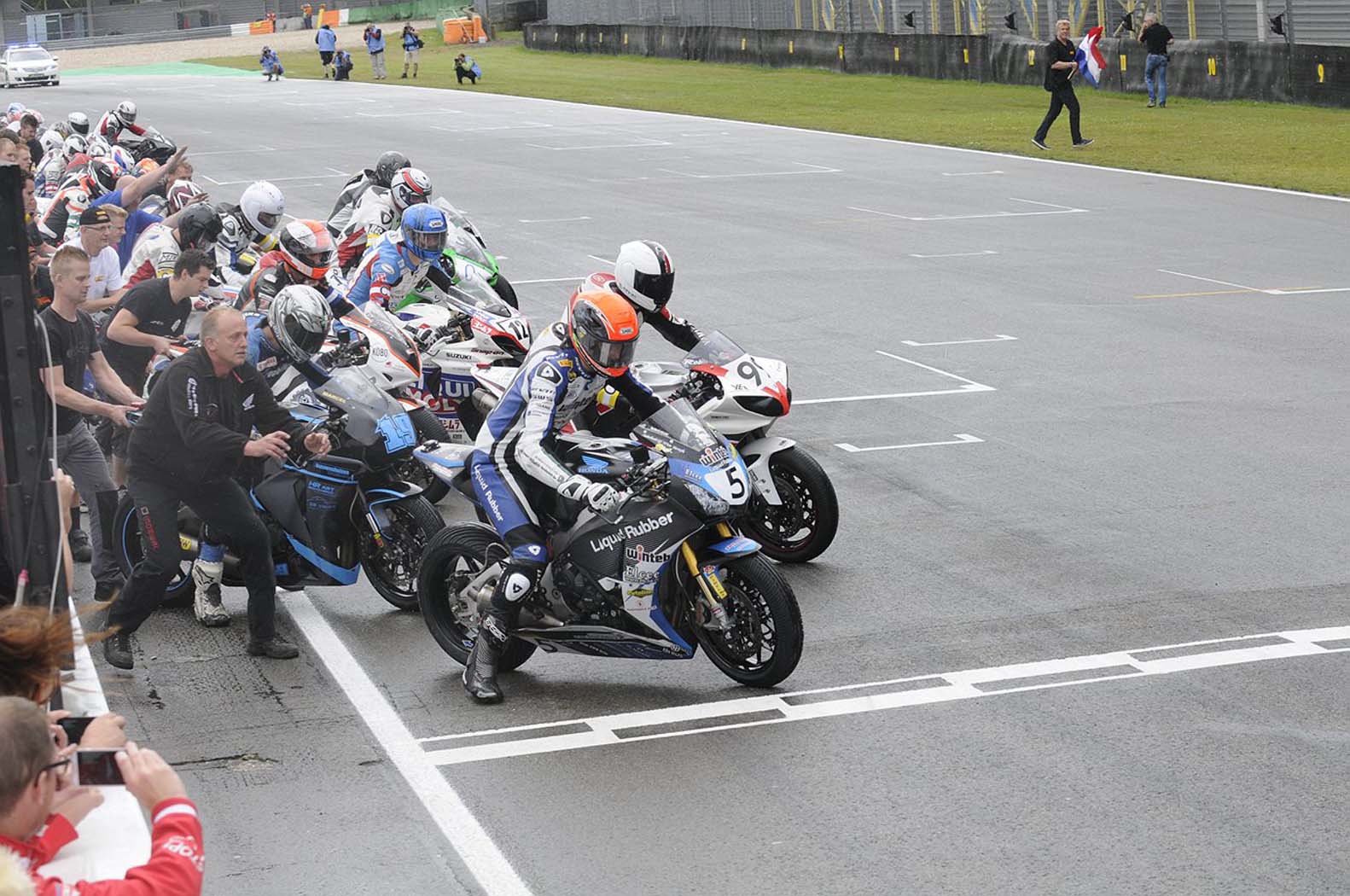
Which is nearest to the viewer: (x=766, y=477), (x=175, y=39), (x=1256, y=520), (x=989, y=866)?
(x=989, y=866)

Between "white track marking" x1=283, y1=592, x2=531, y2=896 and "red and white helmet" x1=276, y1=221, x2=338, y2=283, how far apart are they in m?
3.01

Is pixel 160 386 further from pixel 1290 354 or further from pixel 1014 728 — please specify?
pixel 1290 354

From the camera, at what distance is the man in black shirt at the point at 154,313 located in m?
11.3

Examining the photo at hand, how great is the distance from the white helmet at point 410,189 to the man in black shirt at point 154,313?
3.25m

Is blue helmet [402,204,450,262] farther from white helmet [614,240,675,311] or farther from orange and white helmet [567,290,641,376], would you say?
A: orange and white helmet [567,290,641,376]

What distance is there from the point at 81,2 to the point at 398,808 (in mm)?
125308

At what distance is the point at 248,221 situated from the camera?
1430 centimetres

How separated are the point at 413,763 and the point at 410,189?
8088 millimetres

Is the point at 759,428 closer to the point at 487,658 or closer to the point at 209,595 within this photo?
the point at 487,658

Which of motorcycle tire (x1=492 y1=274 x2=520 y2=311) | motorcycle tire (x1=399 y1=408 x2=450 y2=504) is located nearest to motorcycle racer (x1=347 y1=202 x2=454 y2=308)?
motorcycle tire (x1=399 y1=408 x2=450 y2=504)

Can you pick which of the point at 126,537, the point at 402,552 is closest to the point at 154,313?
the point at 126,537

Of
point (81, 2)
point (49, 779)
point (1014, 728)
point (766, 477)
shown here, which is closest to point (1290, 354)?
point (766, 477)

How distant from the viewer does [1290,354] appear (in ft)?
52.6

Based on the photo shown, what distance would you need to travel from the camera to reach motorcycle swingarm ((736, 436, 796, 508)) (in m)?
10.3
